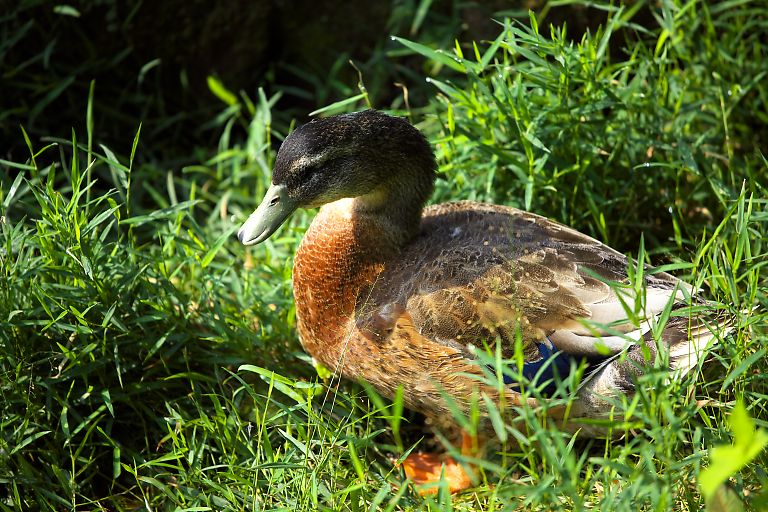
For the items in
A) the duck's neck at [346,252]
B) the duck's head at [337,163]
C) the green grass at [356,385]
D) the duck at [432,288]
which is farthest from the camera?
the duck's neck at [346,252]

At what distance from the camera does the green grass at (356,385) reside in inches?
87.9

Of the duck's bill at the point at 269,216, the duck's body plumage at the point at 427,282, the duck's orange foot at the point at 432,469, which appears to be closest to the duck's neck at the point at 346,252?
the duck's body plumage at the point at 427,282

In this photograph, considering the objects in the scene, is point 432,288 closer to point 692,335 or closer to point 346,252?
point 346,252

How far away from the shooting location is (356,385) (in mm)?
2824

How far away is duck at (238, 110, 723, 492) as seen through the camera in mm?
2449

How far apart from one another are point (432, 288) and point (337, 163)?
0.50 metres

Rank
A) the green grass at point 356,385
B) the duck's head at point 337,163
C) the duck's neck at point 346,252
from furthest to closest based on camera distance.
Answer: the duck's neck at point 346,252 → the duck's head at point 337,163 → the green grass at point 356,385

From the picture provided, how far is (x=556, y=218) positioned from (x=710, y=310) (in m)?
0.88

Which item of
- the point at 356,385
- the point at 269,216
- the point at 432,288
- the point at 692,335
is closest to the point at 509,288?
the point at 432,288

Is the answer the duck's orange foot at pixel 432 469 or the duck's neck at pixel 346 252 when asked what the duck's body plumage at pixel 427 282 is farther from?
the duck's orange foot at pixel 432 469

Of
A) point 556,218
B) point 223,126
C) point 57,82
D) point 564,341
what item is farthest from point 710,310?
point 57,82

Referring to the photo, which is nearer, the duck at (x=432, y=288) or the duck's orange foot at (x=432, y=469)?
the duck at (x=432, y=288)

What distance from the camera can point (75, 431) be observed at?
250cm

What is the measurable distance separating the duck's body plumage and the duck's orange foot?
0.79 ft
